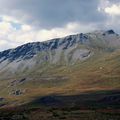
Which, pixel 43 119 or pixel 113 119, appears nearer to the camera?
pixel 113 119

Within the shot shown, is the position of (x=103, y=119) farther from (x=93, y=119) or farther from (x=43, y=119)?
(x=43, y=119)

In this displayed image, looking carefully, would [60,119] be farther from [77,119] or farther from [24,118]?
[24,118]

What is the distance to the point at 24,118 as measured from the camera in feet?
406

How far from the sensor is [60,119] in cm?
11831

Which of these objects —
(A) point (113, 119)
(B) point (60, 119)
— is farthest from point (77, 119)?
(A) point (113, 119)

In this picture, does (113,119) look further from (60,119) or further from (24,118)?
(24,118)

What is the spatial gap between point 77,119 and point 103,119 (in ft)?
34.6

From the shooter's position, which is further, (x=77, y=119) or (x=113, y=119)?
(x=77, y=119)

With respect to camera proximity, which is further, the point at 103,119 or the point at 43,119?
the point at 43,119

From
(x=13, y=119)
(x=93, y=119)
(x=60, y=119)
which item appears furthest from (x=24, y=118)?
(x=93, y=119)

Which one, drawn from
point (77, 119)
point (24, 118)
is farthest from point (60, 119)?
point (24, 118)

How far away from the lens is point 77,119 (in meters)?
119

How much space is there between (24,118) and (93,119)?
24432 mm

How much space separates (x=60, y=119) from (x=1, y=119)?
20.5 meters
